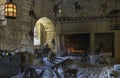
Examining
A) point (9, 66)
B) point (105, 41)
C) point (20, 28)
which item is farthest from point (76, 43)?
point (9, 66)

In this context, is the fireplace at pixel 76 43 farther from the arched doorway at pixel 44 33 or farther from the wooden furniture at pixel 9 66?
the wooden furniture at pixel 9 66

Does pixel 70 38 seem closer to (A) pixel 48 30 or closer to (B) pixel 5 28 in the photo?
(A) pixel 48 30

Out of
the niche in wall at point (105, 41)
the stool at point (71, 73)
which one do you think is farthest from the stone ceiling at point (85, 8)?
the stool at point (71, 73)

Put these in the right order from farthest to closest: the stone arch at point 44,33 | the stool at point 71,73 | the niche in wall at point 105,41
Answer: the stone arch at point 44,33, the niche in wall at point 105,41, the stool at point 71,73

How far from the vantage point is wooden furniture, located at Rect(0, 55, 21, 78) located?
4.62 metres

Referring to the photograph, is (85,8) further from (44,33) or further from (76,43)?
(44,33)

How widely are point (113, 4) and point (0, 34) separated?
5022mm

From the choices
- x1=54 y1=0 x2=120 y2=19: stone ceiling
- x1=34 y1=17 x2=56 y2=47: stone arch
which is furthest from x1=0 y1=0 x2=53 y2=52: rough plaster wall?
x1=54 y1=0 x2=120 y2=19: stone ceiling

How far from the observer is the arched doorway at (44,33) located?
9.01 meters

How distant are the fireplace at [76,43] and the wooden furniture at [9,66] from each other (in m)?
3.85

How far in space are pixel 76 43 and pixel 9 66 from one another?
175 inches

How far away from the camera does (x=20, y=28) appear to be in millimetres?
6637

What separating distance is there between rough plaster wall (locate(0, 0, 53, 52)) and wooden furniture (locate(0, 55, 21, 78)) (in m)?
0.86

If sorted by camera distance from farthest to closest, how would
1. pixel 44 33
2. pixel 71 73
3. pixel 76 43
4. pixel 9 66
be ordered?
pixel 44 33
pixel 76 43
pixel 9 66
pixel 71 73
